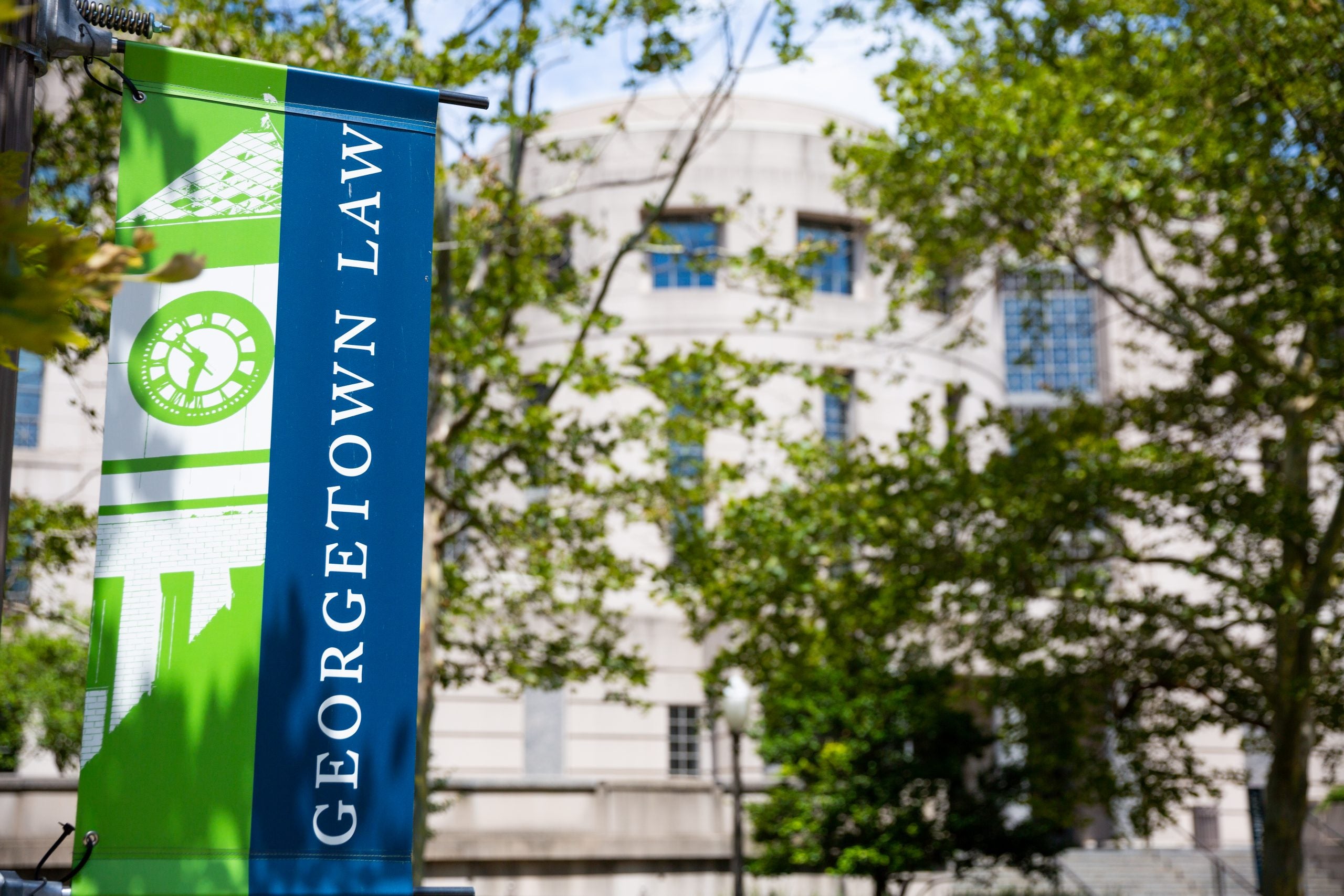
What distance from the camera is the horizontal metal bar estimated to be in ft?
18.3

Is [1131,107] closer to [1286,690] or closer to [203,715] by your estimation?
[1286,690]

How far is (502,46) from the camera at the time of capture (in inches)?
527

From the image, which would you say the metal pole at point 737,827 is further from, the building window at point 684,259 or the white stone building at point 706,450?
the building window at point 684,259

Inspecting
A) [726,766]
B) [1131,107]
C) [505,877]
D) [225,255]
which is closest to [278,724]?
[225,255]

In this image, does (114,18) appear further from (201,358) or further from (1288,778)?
(1288,778)

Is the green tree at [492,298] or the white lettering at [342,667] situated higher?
the green tree at [492,298]

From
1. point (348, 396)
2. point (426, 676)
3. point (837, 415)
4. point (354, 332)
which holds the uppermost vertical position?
point (837, 415)

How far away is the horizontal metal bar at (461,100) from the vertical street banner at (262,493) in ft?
0.95

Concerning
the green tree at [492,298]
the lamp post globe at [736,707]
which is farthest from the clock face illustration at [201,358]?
the lamp post globe at [736,707]

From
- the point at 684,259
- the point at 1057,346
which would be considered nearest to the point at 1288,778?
the point at 684,259

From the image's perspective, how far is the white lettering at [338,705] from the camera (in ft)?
14.9

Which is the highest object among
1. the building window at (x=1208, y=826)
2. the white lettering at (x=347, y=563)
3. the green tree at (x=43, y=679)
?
the white lettering at (x=347, y=563)

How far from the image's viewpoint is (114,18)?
202 inches

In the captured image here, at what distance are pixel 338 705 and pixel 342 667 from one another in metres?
0.14
